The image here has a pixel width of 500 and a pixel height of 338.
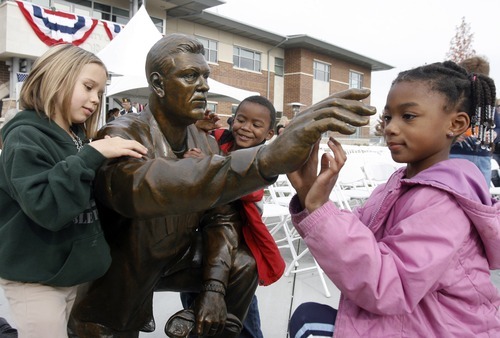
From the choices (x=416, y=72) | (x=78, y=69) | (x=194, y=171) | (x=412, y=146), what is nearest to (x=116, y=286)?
(x=194, y=171)

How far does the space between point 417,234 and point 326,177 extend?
285 millimetres

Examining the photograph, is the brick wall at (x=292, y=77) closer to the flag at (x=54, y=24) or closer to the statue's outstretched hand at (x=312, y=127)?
the flag at (x=54, y=24)

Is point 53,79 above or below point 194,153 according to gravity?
above

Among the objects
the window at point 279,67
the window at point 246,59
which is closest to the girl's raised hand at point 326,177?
the window at point 246,59

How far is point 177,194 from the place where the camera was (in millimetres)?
1055

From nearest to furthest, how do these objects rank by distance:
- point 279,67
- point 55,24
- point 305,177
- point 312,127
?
1. point 312,127
2. point 305,177
3. point 55,24
4. point 279,67

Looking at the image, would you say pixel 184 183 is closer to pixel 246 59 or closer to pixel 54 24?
pixel 54 24

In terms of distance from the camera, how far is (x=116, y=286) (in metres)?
1.40

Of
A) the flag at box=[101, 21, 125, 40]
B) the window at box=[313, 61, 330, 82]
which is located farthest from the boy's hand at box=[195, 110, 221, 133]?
the window at box=[313, 61, 330, 82]

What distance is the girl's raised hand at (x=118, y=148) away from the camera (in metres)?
1.14

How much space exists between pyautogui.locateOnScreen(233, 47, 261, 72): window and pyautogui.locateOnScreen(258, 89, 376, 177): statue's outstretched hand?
65.6 ft

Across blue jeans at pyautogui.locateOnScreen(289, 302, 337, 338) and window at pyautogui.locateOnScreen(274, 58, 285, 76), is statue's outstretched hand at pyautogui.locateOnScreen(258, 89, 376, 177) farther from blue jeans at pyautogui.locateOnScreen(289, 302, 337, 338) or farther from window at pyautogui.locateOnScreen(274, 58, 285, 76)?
window at pyautogui.locateOnScreen(274, 58, 285, 76)

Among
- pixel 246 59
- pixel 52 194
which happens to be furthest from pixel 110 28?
pixel 52 194

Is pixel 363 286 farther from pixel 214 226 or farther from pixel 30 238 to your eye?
pixel 30 238
